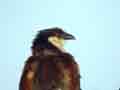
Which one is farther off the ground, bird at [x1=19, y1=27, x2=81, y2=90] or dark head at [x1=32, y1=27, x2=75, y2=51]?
dark head at [x1=32, y1=27, x2=75, y2=51]

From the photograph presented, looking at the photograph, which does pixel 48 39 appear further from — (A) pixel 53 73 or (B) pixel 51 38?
(A) pixel 53 73

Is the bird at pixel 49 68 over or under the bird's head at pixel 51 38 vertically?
under

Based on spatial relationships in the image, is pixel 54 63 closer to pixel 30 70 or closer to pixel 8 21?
pixel 30 70

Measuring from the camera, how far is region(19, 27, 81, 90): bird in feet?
3.06

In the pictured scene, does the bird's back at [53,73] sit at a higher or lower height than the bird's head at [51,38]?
lower

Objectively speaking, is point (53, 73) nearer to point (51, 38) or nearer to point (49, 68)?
point (49, 68)

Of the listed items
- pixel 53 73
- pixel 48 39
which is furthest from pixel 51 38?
pixel 53 73

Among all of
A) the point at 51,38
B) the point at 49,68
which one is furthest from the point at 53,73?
the point at 51,38

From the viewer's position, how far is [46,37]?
101 centimetres

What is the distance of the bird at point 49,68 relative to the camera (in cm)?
93

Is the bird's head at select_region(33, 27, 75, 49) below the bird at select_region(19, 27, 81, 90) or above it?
above

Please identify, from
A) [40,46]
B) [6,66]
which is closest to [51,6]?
[6,66]

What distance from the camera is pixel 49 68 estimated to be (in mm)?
945

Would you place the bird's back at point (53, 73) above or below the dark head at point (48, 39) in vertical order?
below
